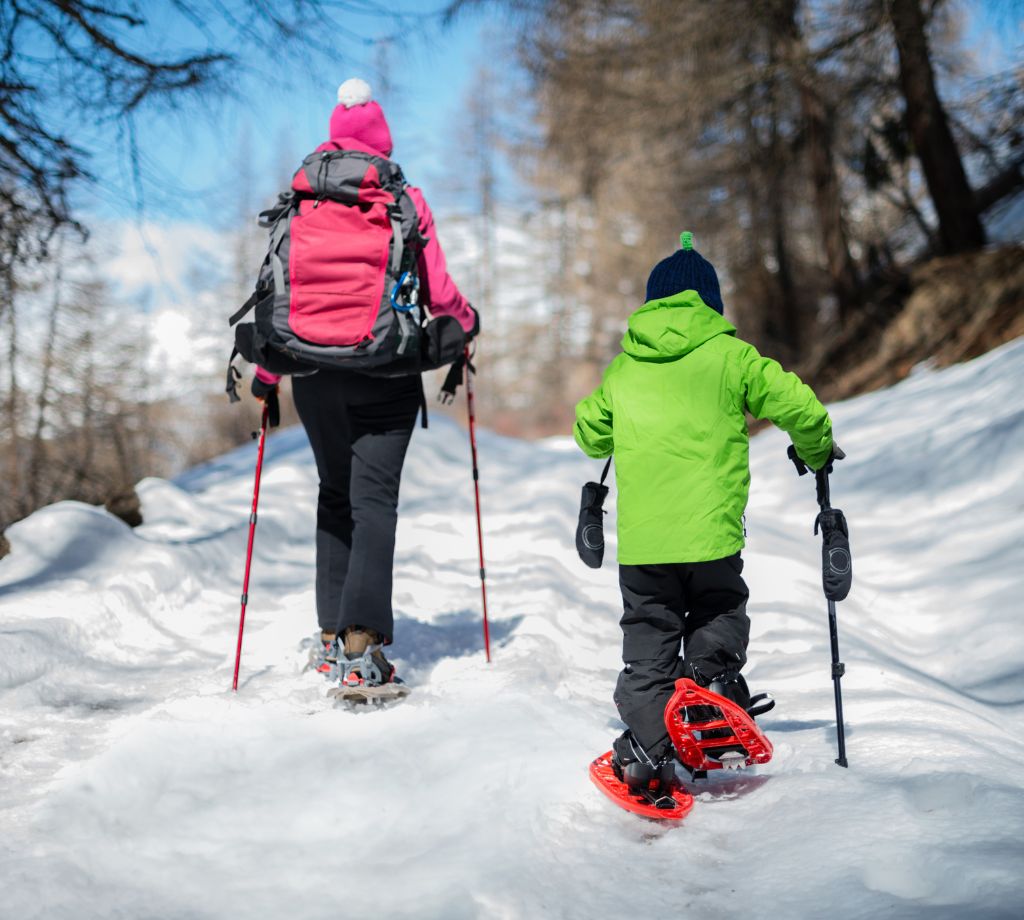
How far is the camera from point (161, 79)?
5.44m

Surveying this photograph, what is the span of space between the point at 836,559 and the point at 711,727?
660 mm

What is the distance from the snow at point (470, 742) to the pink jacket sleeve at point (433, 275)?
146 cm

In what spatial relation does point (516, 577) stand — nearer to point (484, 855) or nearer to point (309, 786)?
point (309, 786)

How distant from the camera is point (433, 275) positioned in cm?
341

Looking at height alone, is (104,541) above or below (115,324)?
below

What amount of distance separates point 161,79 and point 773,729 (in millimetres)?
4949

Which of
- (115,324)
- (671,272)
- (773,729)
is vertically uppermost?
(115,324)

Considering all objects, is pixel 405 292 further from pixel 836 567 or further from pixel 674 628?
pixel 836 567

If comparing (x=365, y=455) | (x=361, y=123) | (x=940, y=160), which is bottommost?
(x=365, y=455)

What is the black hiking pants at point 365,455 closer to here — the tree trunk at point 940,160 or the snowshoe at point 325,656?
the snowshoe at point 325,656

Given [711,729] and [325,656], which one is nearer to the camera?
[711,729]

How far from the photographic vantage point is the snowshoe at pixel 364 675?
323cm

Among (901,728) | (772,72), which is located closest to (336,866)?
(901,728)

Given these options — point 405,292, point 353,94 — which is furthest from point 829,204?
point 405,292
